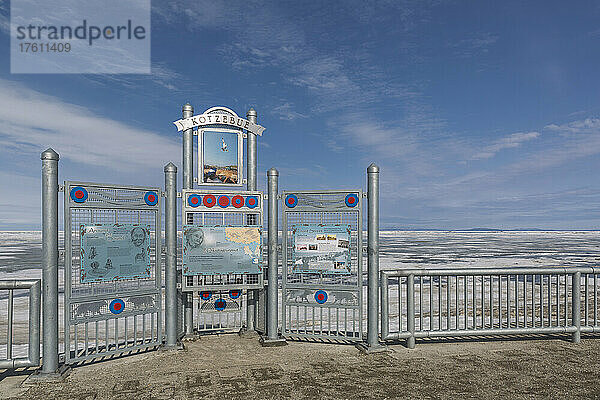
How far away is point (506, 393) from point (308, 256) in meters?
3.78

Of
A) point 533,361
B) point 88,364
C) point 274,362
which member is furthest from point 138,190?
point 533,361

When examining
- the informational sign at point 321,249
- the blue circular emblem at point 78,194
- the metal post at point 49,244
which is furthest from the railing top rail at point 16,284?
the informational sign at point 321,249

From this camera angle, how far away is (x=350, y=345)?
7.46m

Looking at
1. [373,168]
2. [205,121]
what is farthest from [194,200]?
[373,168]

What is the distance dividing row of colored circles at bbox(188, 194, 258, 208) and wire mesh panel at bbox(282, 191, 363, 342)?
0.66m

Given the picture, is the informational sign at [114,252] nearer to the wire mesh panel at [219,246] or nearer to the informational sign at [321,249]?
the wire mesh panel at [219,246]

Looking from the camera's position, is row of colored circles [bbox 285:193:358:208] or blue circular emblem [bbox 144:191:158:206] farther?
row of colored circles [bbox 285:193:358:208]

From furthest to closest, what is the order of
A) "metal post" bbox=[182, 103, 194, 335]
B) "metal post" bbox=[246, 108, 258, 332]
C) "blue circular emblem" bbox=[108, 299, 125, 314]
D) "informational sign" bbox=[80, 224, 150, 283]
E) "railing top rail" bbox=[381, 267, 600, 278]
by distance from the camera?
"metal post" bbox=[246, 108, 258, 332], "metal post" bbox=[182, 103, 194, 335], "railing top rail" bbox=[381, 267, 600, 278], "blue circular emblem" bbox=[108, 299, 125, 314], "informational sign" bbox=[80, 224, 150, 283]

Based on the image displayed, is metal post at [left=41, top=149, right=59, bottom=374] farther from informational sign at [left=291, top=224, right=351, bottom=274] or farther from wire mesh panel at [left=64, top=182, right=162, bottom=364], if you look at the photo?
informational sign at [left=291, top=224, right=351, bottom=274]

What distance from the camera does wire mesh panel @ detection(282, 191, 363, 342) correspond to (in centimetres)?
753

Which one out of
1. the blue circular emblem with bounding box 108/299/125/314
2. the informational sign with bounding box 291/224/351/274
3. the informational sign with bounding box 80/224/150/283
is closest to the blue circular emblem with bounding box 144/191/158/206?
the informational sign with bounding box 80/224/150/283

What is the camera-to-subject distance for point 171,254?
281 inches

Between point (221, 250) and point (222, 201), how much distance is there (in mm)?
926

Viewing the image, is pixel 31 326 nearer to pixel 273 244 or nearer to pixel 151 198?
pixel 151 198
